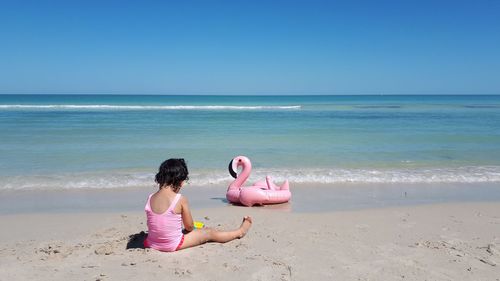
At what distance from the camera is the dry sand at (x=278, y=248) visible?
3818 mm

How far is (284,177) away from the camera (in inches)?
363

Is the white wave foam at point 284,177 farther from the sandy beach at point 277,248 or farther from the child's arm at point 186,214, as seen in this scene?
the child's arm at point 186,214

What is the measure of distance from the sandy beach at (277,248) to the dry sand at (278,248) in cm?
1

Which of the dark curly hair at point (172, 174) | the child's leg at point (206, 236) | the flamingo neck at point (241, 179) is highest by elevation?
the dark curly hair at point (172, 174)

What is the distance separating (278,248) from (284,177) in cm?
472

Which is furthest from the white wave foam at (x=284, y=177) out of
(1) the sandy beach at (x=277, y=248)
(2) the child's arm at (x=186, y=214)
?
(2) the child's arm at (x=186, y=214)

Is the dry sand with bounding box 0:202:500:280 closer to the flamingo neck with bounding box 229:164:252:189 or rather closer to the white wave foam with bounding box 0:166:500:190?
the flamingo neck with bounding box 229:164:252:189

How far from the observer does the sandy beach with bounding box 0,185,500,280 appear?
382 centimetres

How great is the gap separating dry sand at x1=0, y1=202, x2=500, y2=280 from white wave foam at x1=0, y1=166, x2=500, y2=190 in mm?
2216

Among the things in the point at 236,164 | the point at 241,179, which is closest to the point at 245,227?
the point at 241,179

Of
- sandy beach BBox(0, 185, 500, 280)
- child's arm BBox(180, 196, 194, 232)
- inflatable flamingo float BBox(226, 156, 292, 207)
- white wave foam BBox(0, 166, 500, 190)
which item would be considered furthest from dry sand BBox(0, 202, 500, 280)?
white wave foam BBox(0, 166, 500, 190)

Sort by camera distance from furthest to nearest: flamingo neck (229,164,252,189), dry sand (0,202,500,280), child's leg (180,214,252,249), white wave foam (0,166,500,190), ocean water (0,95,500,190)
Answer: ocean water (0,95,500,190) → white wave foam (0,166,500,190) → flamingo neck (229,164,252,189) → child's leg (180,214,252,249) → dry sand (0,202,500,280)

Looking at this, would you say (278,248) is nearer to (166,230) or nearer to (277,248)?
(277,248)

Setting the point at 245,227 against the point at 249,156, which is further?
the point at 249,156
